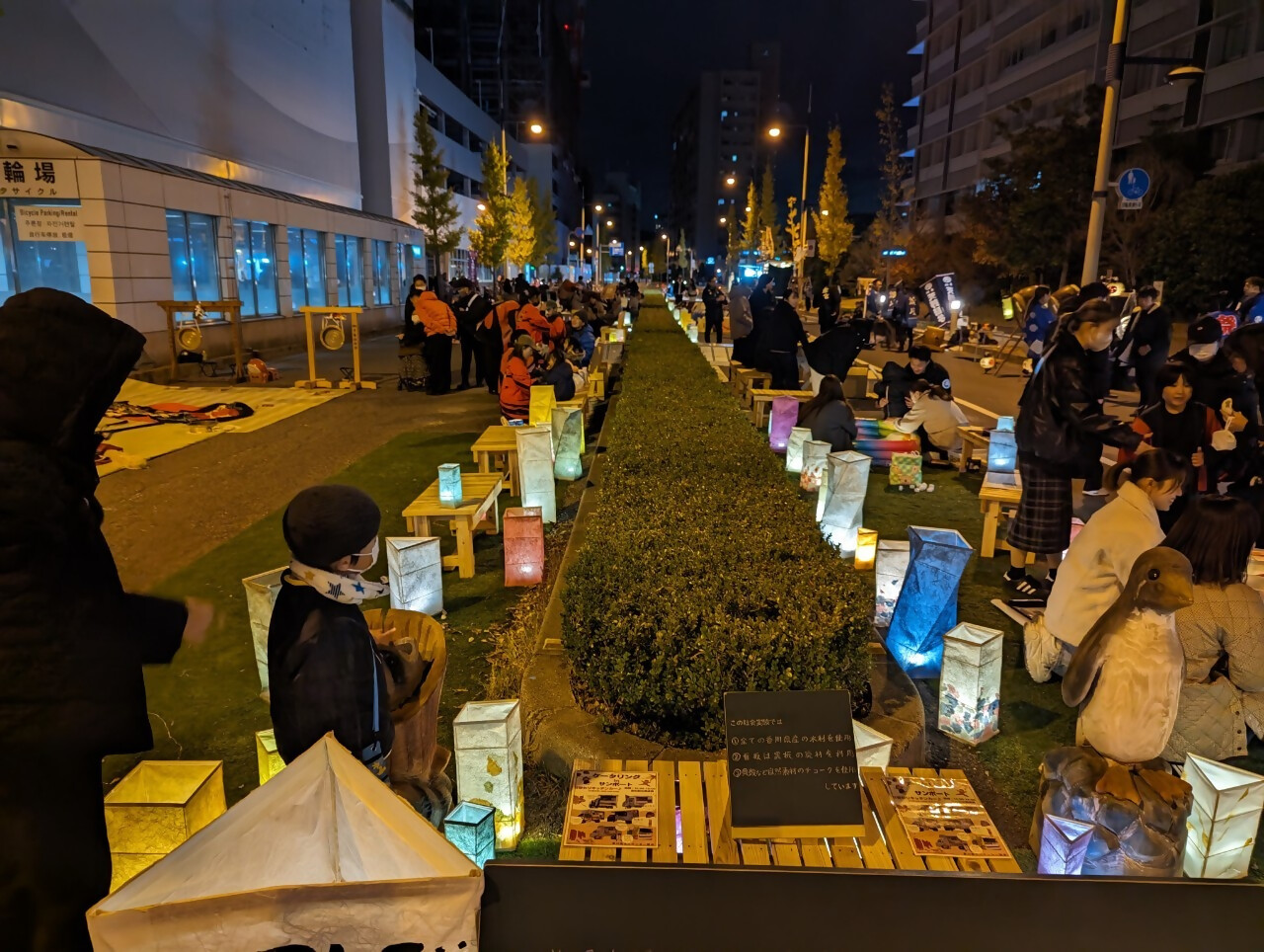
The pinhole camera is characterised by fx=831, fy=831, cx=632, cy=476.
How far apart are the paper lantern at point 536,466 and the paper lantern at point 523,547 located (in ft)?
2.77

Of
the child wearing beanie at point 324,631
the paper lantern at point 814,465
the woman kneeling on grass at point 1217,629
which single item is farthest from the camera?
the paper lantern at point 814,465

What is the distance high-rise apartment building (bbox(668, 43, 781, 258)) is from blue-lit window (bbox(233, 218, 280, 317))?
114 metres

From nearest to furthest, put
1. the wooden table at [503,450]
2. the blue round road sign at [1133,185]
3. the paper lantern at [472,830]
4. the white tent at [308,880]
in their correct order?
1. the white tent at [308,880]
2. the paper lantern at [472,830]
3. the wooden table at [503,450]
4. the blue round road sign at [1133,185]

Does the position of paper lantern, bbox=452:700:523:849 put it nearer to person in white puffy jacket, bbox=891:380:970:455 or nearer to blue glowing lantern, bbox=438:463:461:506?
blue glowing lantern, bbox=438:463:461:506

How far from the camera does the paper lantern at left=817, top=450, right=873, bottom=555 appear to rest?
21.3ft

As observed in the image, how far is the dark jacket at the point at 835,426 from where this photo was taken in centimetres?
862

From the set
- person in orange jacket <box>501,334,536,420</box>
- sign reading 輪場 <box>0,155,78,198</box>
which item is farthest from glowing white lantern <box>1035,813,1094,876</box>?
sign reading 輪場 <box>0,155,78,198</box>

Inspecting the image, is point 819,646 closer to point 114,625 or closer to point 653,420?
point 114,625

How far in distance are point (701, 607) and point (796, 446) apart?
5.82 m

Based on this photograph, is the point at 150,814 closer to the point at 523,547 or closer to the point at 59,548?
the point at 59,548

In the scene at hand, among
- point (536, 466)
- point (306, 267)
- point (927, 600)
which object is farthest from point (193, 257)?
point (927, 600)

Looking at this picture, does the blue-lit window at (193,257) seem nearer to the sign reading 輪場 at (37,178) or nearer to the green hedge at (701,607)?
the sign reading 輪場 at (37,178)

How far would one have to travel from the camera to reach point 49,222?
49.0 feet

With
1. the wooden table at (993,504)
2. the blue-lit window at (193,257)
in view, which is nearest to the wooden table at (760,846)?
the wooden table at (993,504)
